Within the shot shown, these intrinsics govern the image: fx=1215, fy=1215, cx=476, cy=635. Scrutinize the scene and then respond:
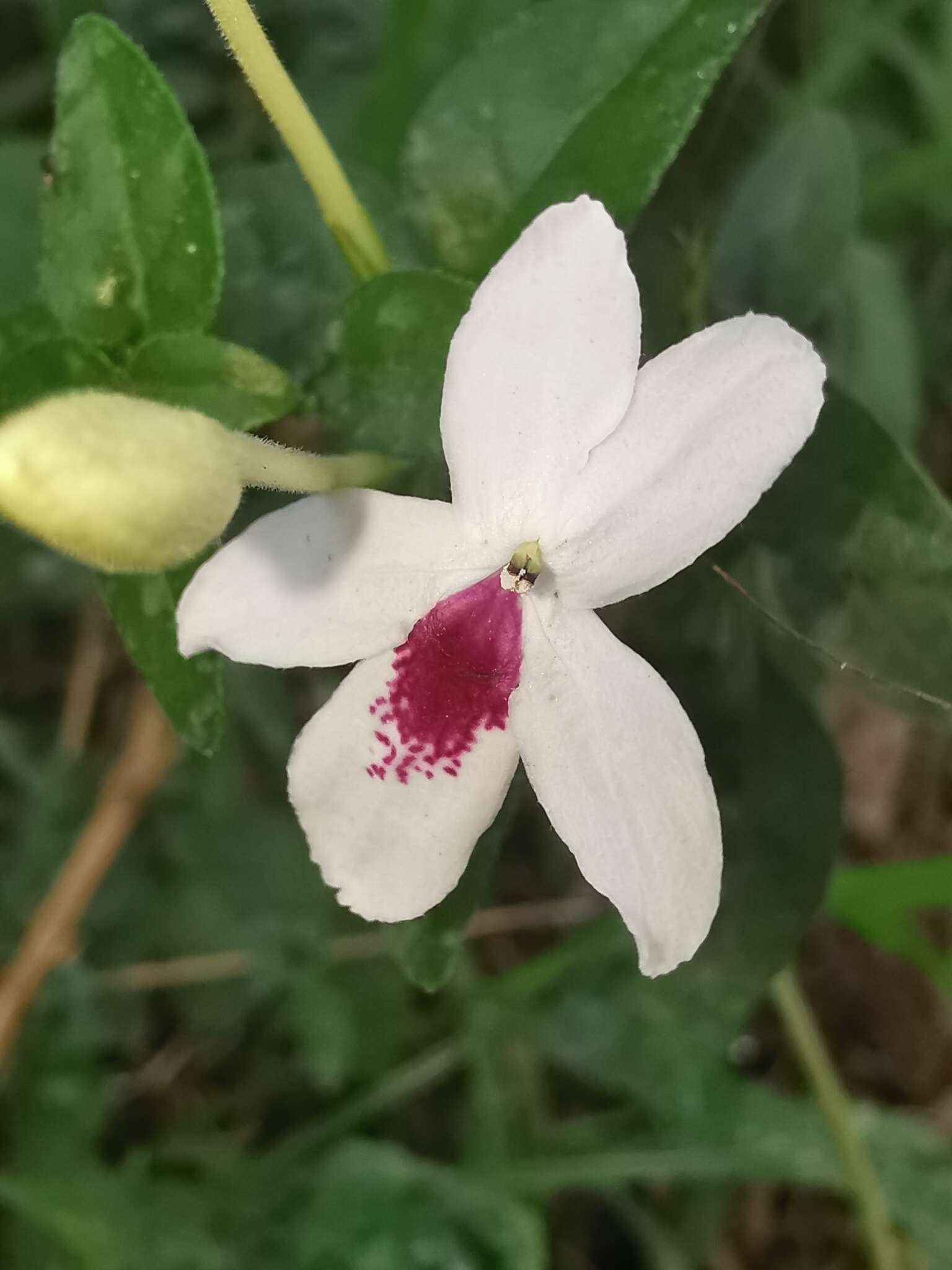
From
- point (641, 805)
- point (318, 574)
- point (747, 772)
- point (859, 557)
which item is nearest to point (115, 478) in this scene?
point (318, 574)

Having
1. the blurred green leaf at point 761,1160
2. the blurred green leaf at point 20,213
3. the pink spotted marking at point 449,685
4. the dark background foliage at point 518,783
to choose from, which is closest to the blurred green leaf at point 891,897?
the dark background foliage at point 518,783

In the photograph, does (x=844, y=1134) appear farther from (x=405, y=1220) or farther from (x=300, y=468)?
(x=300, y=468)

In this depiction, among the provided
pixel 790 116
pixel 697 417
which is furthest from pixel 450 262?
pixel 790 116

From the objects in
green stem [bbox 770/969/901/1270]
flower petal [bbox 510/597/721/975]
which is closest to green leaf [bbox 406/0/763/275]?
flower petal [bbox 510/597/721/975]

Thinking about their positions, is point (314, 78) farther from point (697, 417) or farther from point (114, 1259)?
point (114, 1259)

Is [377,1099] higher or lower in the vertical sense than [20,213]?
lower

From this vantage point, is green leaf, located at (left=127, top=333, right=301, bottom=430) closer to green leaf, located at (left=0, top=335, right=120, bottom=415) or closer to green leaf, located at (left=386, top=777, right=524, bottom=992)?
green leaf, located at (left=0, top=335, right=120, bottom=415)
